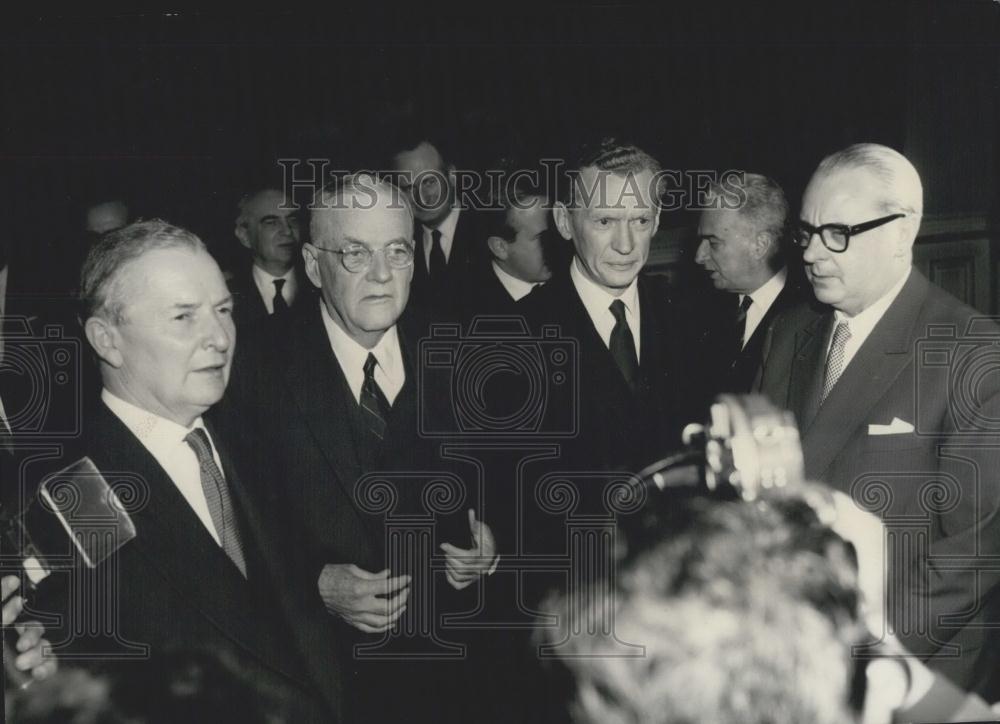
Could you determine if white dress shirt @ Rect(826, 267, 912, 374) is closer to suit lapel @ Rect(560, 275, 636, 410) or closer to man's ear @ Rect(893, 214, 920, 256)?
man's ear @ Rect(893, 214, 920, 256)

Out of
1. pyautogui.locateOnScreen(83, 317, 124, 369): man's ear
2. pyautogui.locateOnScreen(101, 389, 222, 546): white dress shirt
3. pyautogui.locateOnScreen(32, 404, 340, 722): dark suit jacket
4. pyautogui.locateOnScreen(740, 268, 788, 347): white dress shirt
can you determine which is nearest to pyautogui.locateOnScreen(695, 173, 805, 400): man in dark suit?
pyautogui.locateOnScreen(740, 268, 788, 347): white dress shirt

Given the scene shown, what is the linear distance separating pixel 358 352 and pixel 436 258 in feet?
0.91

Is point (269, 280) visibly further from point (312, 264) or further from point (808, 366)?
point (808, 366)

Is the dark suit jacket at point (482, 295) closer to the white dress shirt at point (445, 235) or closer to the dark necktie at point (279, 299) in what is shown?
the white dress shirt at point (445, 235)

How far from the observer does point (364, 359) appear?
2.49 metres

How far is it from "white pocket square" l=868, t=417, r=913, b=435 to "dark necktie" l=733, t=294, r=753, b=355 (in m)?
0.35

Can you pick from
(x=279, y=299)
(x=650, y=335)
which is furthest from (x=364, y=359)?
(x=650, y=335)

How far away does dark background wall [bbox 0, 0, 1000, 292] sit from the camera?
2434 mm

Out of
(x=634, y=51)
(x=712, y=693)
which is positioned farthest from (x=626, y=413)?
(x=634, y=51)

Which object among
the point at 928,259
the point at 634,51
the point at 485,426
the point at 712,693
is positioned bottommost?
the point at 712,693

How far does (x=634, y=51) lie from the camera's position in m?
2.50

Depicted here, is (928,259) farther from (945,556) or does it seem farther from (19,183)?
(19,183)

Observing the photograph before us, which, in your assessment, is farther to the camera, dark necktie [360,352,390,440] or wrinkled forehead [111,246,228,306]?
dark necktie [360,352,390,440]

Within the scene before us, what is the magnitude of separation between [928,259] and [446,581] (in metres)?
1.35
